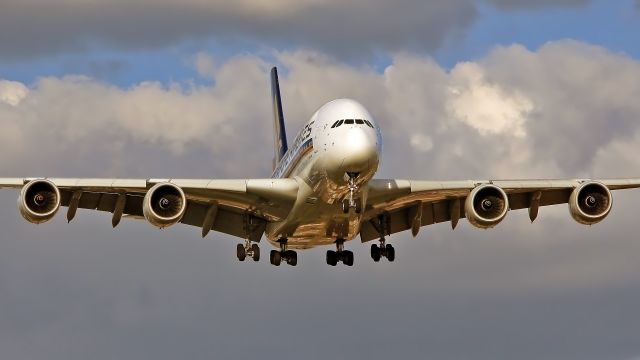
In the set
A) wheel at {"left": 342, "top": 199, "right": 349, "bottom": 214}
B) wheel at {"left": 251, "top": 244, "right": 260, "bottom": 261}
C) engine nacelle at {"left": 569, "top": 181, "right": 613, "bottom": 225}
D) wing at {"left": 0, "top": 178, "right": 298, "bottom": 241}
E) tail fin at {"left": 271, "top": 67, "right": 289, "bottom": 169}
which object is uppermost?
tail fin at {"left": 271, "top": 67, "right": 289, "bottom": 169}

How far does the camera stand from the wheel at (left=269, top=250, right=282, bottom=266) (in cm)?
6412

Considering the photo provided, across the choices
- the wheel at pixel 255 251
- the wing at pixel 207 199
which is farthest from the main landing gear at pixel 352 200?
the wheel at pixel 255 251

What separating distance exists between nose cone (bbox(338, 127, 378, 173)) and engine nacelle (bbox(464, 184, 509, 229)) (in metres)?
5.39

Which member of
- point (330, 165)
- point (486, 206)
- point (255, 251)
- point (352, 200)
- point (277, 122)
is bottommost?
point (255, 251)

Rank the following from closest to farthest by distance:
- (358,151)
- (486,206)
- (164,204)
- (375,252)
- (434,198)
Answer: (358,151) < (164,204) < (486,206) < (434,198) < (375,252)

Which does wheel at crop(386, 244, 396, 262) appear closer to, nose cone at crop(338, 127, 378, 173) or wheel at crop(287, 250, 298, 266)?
wheel at crop(287, 250, 298, 266)

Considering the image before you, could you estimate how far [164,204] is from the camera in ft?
185

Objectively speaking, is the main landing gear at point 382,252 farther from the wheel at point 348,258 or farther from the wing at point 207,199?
the wing at point 207,199

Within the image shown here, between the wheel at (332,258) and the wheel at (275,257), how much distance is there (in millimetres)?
2253

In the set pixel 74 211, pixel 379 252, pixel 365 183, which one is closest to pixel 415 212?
pixel 379 252

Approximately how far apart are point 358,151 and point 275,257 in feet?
40.4

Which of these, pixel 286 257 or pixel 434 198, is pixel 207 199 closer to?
pixel 286 257

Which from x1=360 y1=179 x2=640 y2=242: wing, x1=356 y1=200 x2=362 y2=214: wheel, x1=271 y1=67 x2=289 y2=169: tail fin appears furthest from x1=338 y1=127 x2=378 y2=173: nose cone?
x1=271 y1=67 x2=289 y2=169: tail fin

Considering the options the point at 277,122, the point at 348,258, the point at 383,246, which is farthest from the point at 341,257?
the point at 277,122
